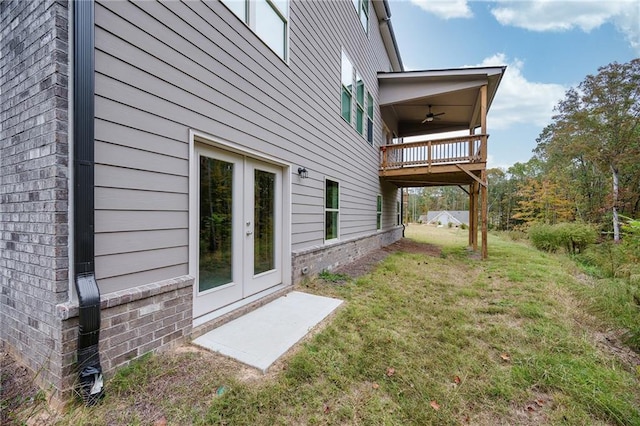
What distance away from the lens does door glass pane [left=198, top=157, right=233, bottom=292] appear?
2.86 meters

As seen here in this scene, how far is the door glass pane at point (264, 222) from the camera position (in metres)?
3.72

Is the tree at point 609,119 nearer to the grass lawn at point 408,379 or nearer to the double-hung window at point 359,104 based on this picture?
the double-hung window at point 359,104

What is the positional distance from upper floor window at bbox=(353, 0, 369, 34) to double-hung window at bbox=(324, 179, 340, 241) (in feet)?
17.7

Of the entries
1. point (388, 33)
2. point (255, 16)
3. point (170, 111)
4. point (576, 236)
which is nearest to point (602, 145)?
point (576, 236)

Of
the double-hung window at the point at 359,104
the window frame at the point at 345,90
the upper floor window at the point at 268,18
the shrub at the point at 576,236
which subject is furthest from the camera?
the shrub at the point at 576,236

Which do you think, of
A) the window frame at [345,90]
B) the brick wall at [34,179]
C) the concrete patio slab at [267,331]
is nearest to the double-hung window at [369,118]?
the window frame at [345,90]

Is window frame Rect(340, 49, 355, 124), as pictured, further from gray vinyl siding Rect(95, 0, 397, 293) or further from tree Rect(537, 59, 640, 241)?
tree Rect(537, 59, 640, 241)

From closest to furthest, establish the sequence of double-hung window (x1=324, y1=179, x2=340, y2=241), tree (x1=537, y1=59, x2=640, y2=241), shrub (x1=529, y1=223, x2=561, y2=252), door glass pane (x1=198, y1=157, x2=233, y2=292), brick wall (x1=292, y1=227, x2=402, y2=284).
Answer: door glass pane (x1=198, y1=157, x2=233, y2=292)
brick wall (x1=292, y1=227, x2=402, y2=284)
double-hung window (x1=324, y1=179, x2=340, y2=241)
shrub (x1=529, y1=223, x2=561, y2=252)
tree (x1=537, y1=59, x2=640, y2=241)

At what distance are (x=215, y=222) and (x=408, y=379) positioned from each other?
2.44 metres

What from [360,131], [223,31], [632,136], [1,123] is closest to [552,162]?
[632,136]

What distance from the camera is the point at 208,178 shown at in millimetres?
2924

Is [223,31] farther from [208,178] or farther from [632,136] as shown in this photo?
[632,136]

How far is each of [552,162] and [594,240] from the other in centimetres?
1456

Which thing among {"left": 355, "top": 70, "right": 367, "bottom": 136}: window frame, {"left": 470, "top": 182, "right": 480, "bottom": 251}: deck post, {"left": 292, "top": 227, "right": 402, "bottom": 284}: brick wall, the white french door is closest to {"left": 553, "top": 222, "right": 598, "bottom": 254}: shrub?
{"left": 470, "top": 182, "right": 480, "bottom": 251}: deck post
